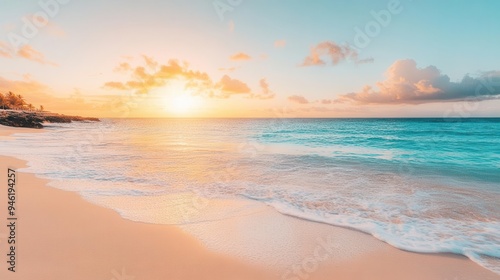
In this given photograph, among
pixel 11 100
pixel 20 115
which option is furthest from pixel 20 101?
pixel 20 115

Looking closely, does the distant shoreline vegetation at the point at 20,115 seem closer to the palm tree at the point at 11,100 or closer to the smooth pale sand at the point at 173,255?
the palm tree at the point at 11,100

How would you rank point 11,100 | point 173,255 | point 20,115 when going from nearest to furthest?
point 173,255, point 20,115, point 11,100

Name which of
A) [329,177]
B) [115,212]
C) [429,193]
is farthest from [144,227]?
[429,193]

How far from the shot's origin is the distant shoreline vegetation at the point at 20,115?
49.5 metres

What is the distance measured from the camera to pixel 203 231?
610 centimetres

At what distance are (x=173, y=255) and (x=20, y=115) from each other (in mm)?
65692

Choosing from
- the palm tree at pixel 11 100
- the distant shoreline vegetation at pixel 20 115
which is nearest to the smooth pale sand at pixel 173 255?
the distant shoreline vegetation at pixel 20 115

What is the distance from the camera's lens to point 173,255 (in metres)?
5.01

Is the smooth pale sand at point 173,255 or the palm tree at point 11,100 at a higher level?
the palm tree at point 11,100

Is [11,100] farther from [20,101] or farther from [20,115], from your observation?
[20,115]

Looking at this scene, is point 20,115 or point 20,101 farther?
point 20,101

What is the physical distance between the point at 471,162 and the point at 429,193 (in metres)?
11.7

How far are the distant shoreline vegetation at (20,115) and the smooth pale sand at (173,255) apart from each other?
185 ft

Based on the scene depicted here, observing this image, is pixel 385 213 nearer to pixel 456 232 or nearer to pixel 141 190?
pixel 456 232
